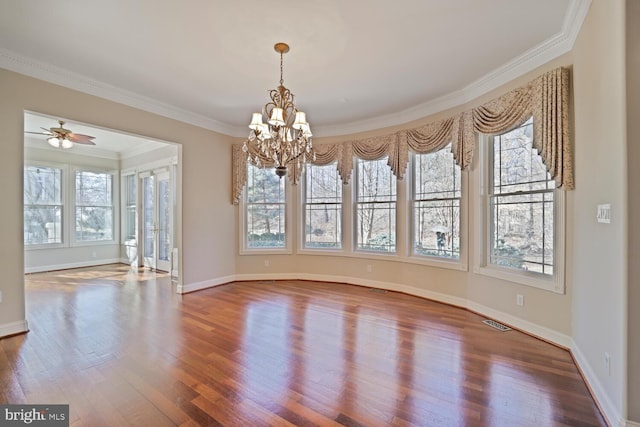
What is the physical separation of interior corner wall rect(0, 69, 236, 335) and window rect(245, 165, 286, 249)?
382mm

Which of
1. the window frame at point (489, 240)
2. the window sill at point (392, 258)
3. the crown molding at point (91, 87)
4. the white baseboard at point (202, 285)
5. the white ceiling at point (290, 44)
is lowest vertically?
the white baseboard at point (202, 285)

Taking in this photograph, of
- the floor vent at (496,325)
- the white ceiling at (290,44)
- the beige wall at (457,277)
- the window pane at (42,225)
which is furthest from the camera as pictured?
the window pane at (42,225)

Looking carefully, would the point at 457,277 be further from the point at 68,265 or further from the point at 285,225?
the point at 68,265

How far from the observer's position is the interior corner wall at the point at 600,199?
1720 mm

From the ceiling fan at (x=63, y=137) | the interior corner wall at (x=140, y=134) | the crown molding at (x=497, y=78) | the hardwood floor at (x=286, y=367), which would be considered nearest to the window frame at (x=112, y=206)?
the ceiling fan at (x=63, y=137)

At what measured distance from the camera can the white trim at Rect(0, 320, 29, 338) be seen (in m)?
3.03

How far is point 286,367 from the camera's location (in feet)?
8.04

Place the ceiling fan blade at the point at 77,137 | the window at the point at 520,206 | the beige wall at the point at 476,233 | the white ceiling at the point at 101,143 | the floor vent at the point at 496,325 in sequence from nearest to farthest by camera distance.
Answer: the beige wall at the point at 476,233 → the window at the point at 520,206 → the floor vent at the point at 496,325 → the ceiling fan blade at the point at 77,137 → the white ceiling at the point at 101,143

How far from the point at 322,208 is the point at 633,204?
14.3 ft

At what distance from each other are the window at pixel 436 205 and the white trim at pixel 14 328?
16.7 feet

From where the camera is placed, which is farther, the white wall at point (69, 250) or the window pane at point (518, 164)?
the white wall at point (69, 250)

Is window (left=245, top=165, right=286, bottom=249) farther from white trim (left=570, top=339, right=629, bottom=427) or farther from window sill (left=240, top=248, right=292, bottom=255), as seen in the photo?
white trim (left=570, top=339, right=629, bottom=427)

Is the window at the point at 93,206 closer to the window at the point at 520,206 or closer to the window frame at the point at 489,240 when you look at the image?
the window frame at the point at 489,240

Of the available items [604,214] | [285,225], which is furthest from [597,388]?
[285,225]
